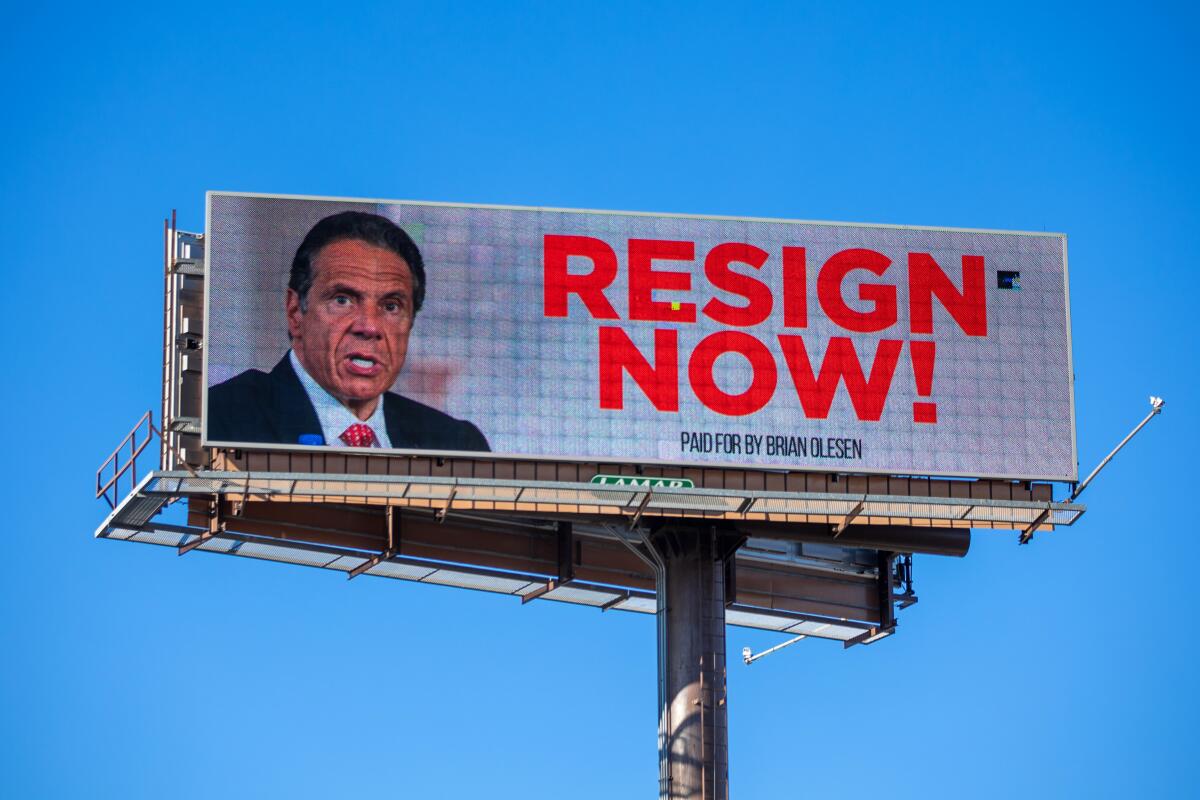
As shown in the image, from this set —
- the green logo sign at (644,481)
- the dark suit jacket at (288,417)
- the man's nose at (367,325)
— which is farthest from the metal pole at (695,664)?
the man's nose at (367,325)

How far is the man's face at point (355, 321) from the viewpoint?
68.6 m

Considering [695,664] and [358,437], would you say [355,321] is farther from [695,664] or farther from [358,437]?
[695,664]

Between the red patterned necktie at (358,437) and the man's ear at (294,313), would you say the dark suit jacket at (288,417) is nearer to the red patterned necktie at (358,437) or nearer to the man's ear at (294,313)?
the red patterned necktie at (358,437)

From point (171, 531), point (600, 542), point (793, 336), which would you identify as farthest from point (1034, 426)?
point (171, 531)

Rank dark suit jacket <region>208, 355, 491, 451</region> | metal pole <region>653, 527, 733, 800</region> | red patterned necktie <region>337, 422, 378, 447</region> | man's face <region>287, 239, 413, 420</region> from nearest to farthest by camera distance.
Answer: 1. dark suit jacket <region>208, 355, 491, 451</region>
2. red patterned necktie <region>337, 422, 378, 447</region>
3. man's face <region>287, 239, 413, 420</region>
4. metal pole <region>653, 527, 733, 800</region>

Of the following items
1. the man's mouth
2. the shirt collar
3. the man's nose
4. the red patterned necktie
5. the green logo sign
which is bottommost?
the green logo sign

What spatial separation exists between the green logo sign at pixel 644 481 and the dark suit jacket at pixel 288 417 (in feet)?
11.4

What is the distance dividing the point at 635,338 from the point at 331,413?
354 inches

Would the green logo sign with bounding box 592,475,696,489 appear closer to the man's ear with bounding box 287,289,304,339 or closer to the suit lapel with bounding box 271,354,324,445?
the suit lapel with bounding box 271,354,324,445

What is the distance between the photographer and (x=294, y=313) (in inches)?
2702

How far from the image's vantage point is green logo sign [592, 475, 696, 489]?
226 ft

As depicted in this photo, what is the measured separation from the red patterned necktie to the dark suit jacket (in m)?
0.56

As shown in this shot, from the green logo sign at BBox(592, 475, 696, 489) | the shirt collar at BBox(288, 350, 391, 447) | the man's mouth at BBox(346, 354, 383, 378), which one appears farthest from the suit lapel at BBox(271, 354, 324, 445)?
the green logo sign at BBox(592, 475, 696, 489)

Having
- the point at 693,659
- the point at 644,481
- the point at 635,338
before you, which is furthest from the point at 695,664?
the point at 635,338
